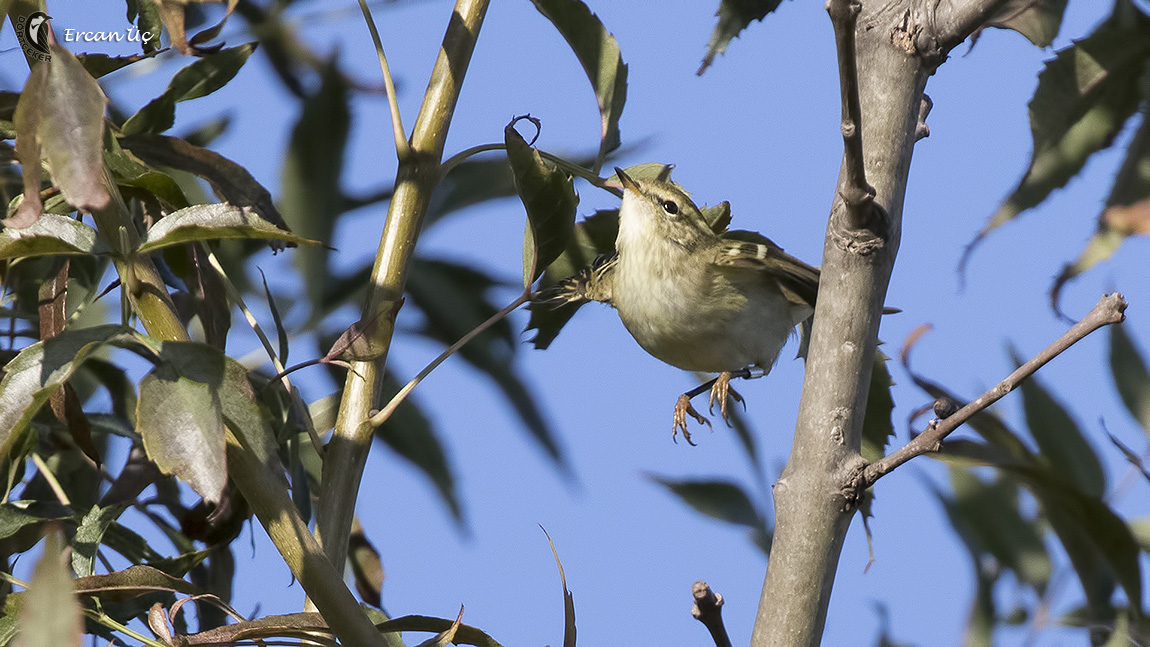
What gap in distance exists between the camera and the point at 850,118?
1.04m

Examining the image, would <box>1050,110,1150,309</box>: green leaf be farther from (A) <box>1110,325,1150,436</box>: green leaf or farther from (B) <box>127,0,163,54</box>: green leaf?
(B) <box>127,0,163,54</box>: green leaf

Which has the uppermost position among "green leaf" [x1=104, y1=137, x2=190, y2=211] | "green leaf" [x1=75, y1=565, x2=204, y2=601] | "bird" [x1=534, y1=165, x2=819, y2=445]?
"bird" [x1=534, y1=165, x2=819, y2=445]

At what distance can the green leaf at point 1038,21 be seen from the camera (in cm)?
160

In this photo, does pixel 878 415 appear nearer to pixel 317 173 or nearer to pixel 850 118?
pixel 850 118

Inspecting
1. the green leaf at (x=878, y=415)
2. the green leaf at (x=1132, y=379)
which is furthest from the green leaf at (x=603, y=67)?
the green leaf at (x=1132, y=379)

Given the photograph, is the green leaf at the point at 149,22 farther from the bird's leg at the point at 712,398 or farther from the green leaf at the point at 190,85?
the bird's leg at the point at 712,398

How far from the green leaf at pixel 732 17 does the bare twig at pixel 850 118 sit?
503 millimetres

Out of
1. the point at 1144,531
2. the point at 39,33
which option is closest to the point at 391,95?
the point at 39,33

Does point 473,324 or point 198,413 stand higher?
point 473,324

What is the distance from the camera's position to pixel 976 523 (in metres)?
1.72

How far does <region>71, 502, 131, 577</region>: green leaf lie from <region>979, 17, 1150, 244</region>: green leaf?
4.40ft

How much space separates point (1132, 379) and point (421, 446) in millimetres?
1118

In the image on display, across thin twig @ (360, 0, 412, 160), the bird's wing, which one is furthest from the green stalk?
the bird's wing

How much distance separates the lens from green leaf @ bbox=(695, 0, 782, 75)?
5.15 feet
